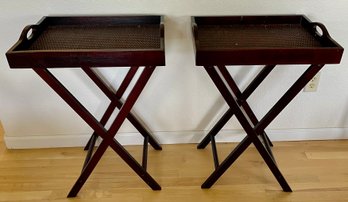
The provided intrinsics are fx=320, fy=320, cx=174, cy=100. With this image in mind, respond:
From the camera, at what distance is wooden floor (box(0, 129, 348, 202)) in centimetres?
150

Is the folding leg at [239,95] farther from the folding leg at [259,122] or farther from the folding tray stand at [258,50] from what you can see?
the folding leg at [259,122]

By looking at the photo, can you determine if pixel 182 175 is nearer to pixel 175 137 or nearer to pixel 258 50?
pixel 175 137

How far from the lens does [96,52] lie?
1.12 metres

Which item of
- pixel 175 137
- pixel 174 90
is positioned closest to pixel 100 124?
pixel 174 90

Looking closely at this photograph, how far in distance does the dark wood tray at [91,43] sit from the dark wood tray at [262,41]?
0.18 m

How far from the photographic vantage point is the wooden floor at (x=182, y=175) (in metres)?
1.50

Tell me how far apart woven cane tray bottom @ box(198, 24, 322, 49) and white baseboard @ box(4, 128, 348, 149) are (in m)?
0.64

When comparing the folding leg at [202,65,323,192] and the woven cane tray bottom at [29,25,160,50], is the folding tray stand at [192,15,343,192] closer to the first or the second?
the folding leg at [202,65,323,192]

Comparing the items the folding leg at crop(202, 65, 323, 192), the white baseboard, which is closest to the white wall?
A: the white baseboard

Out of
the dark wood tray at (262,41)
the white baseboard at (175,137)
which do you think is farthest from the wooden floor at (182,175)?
the dark wood tray at (262,41)

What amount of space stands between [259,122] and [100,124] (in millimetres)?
672

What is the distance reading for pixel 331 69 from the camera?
1.59 m

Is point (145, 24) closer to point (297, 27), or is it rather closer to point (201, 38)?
point (201, 38)

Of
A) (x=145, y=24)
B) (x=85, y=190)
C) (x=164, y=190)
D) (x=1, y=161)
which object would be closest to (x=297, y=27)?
(x=145, y=24)
